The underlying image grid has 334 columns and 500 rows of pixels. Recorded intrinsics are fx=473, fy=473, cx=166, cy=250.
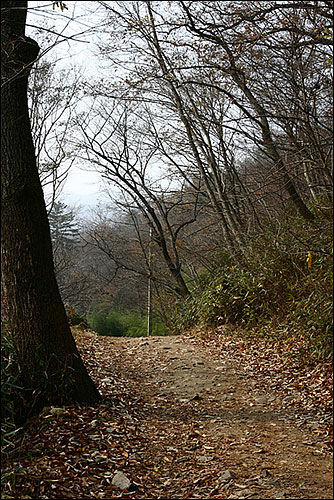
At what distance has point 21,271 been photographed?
363cm

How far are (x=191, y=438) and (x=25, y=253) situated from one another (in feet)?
6.28

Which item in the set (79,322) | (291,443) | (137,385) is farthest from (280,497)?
(79,322)

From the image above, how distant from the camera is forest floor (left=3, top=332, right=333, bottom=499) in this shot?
276 cm

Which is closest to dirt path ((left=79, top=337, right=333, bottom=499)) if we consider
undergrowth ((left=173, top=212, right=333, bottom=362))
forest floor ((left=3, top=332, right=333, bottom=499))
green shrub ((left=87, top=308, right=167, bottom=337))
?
forest floor ((left=3, top=332, right=333, bottom=499))

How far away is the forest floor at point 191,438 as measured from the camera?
9.07 feet

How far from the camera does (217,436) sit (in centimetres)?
363

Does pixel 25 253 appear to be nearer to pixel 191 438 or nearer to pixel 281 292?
pixel 191 438

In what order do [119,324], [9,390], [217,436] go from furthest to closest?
1. [119,324]
2. [217,436]
3. [9,390]

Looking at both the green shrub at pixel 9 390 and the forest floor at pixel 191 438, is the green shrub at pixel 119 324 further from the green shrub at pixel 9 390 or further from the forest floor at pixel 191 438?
the green shrub at pixel 9 390

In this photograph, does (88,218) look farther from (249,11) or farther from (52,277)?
(52,277)

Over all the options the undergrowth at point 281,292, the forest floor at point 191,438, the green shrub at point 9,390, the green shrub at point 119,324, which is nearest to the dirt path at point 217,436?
the forest floor at point 191,438

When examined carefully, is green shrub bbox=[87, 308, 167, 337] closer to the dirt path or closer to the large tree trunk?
the dirt path

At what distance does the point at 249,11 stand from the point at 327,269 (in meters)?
3.01

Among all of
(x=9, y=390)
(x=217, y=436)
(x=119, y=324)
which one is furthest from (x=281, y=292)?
(x=119, y=324)
